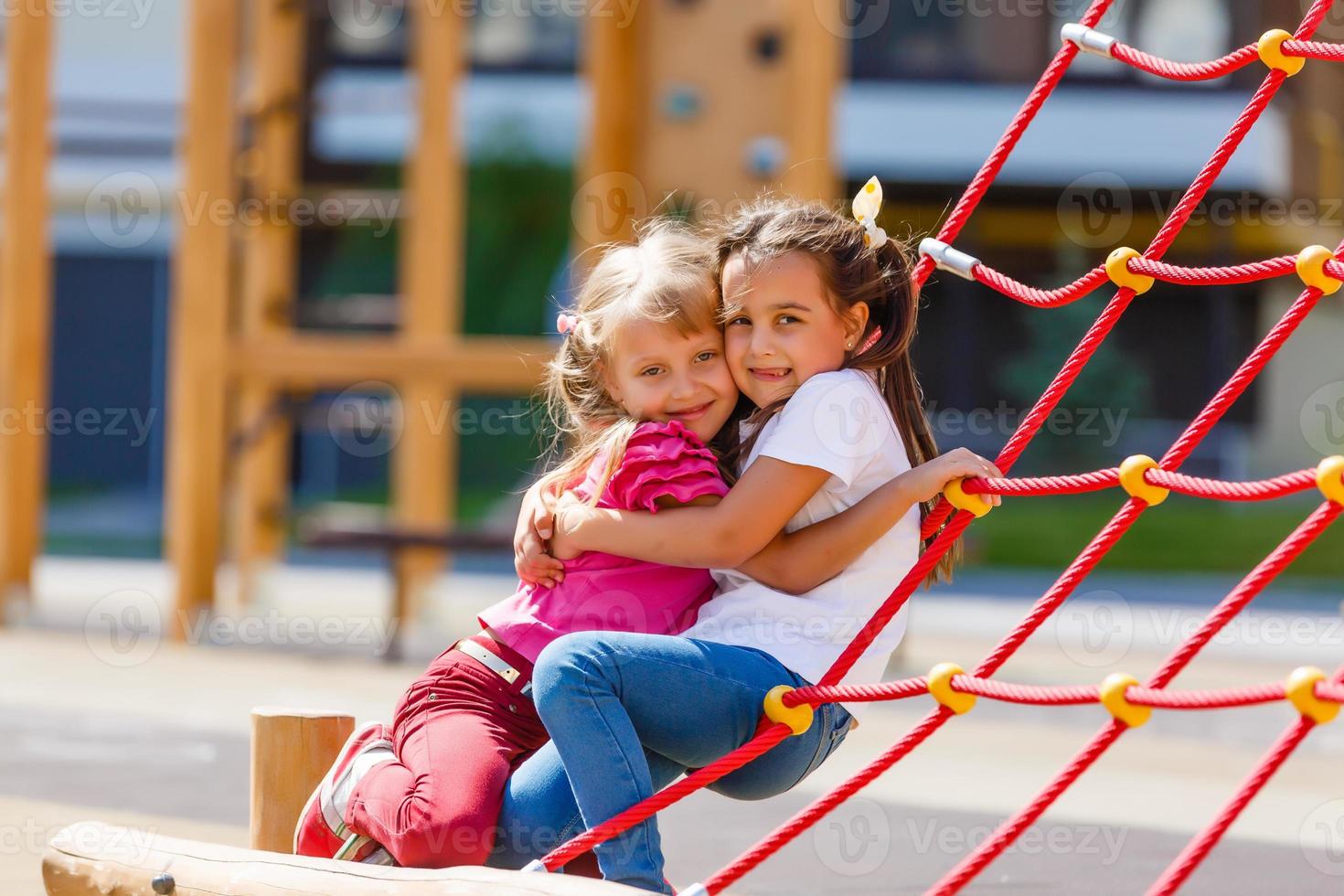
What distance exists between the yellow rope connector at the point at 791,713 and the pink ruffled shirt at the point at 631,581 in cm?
26

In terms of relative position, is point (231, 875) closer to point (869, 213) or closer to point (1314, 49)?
point (869, 213)

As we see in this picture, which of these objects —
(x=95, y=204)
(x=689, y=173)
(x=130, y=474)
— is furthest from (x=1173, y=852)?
(x=130, y=474)

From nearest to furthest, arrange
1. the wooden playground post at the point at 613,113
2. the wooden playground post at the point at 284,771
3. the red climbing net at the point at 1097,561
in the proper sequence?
the red climbing net at the point at 1097,561 → the wooden playground post at the point at 284,771 → the wooden playground post at the point at 613,113

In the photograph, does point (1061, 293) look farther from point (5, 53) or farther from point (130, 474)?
point (130, 474)

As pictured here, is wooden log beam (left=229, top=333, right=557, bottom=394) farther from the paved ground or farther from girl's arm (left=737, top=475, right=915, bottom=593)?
girl's arm (left=737, top=475, right=915, bottom=593)

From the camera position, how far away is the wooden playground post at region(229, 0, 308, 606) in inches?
283

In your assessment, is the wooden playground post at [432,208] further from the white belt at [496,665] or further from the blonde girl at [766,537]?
the blonde girl at [766,537]

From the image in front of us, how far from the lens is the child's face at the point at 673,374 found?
2.25 m

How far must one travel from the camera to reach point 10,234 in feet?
21.8

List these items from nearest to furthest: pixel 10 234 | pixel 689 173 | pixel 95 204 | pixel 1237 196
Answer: pixel 689 173
pixel 10 234
pixel 1237 196
pixel 95 204

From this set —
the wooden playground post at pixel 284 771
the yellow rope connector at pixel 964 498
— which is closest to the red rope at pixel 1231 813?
the yellow rope connector at pixel 964 498

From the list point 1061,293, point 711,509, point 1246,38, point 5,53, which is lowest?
point 711,509

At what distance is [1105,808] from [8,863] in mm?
2319

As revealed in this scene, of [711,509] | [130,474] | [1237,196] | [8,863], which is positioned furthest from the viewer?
[130,474]
